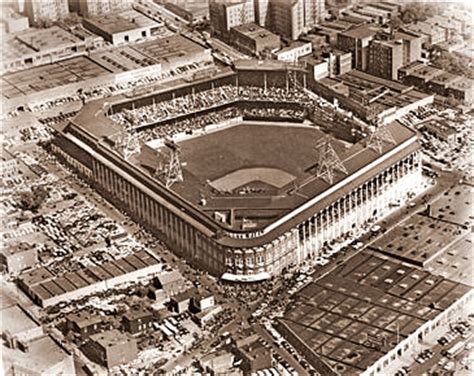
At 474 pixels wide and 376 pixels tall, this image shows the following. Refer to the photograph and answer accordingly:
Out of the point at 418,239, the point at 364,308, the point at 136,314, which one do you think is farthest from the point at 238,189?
the point at 364,308

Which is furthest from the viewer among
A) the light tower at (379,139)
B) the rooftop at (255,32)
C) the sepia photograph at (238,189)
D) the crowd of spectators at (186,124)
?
the rooftop at (255,32)

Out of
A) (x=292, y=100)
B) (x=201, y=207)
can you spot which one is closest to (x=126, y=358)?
(x=201, y=207)

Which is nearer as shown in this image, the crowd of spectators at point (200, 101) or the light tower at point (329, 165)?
the light tower at point (329, 165)

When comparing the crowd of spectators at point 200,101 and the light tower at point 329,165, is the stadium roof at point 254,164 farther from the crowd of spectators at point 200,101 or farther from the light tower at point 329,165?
the crowd of spectators at point 200,101

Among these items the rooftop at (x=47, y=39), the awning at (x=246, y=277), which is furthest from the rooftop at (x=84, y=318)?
the rooftop at (x=47, y=39)

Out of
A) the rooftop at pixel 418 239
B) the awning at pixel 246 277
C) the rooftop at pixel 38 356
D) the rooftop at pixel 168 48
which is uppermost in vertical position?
the rooftop at pixel 168 48

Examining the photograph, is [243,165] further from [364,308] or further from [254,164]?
[364,308]

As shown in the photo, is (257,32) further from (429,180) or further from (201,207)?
(201,207)
